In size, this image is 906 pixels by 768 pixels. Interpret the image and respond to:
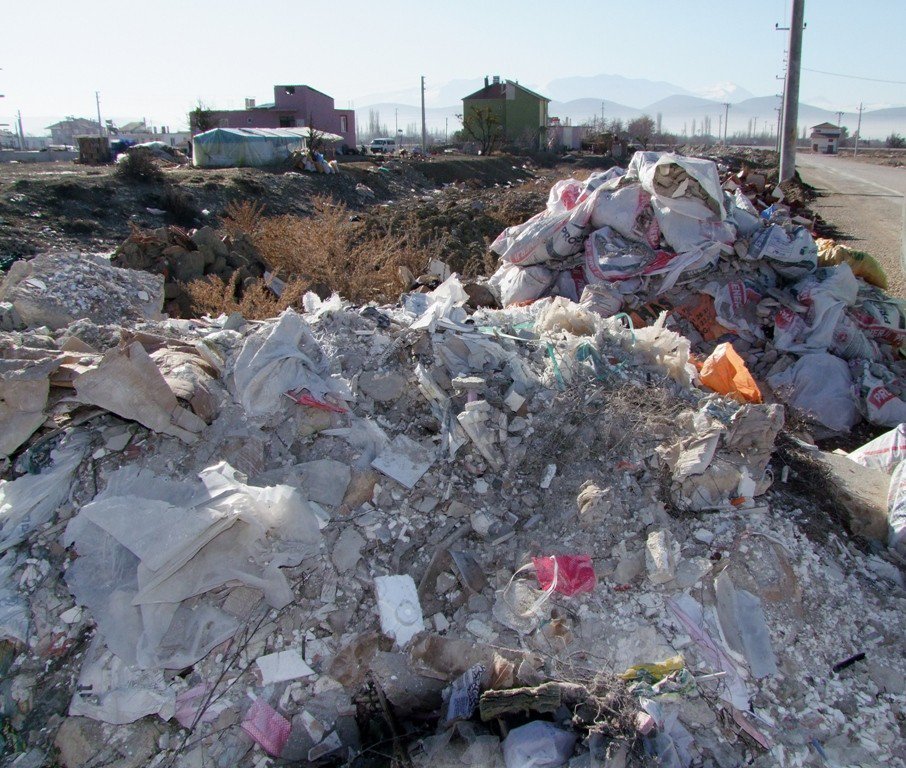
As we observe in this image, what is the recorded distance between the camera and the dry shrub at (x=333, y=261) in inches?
231

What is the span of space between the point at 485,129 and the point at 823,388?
34.8m

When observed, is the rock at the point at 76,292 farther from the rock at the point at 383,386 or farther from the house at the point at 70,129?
the house at the point at 70,129

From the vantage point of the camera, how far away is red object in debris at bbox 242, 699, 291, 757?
82.2 inches

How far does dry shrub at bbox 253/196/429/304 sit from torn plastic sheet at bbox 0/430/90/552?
9.29 feet

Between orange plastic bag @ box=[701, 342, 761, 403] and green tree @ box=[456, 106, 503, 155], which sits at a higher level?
green tree @ box=[456, 106, 503, 155]

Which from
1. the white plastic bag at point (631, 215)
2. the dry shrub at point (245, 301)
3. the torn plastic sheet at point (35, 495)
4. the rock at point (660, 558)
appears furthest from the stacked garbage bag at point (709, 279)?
the torn plastic sheet at point (35, 495)

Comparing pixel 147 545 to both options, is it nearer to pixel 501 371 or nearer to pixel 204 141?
pixel 501 371

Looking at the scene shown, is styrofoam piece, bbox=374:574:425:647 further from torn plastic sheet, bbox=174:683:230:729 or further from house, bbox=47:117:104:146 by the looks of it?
house, bbox=47:117:104:146

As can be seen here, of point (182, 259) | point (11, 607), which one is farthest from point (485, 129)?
point (11, 607)

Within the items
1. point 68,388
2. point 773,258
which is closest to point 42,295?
point 68,388

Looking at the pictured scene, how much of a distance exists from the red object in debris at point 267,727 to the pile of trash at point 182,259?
4529 mm

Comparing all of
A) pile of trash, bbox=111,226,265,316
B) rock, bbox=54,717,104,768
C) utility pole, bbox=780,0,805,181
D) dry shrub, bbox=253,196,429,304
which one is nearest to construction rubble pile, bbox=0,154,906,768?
rock, bbox=54,717,104,768

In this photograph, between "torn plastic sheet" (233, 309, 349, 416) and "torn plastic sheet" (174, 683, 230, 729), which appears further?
"torn plastic sheet" (233, 309, 349, 416)

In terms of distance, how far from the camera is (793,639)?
7.62 feet
